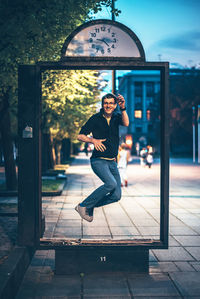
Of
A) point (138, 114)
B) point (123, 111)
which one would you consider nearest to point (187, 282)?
point (123, 111)

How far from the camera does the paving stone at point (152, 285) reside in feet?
13.3

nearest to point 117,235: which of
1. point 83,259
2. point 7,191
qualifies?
point 83,259

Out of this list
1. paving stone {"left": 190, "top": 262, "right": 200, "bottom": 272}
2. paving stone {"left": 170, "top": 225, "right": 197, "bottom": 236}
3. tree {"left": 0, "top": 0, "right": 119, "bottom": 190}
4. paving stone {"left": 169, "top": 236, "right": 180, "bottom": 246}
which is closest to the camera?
paving stone {"left": 190, "top": 262, "right": 200, "bottom": 272}

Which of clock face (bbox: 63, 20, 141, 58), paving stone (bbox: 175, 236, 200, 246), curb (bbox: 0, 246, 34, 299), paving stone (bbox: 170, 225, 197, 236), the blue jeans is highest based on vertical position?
clock face (bbox: 63, 20, 141, 58)

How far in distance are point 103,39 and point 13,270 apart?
299 cm

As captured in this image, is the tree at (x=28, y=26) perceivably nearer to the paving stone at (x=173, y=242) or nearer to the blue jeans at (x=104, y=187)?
the blue jeans at (x=104, y=187)

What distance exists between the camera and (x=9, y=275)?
3.87 m

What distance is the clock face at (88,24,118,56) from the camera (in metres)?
4.88

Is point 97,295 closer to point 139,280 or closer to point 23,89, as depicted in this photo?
point 139,280

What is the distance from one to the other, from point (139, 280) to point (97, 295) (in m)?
0.67

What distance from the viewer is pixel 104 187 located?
5.02m

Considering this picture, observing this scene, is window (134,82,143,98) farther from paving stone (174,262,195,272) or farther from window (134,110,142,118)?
paving stone (174,262,195,272)

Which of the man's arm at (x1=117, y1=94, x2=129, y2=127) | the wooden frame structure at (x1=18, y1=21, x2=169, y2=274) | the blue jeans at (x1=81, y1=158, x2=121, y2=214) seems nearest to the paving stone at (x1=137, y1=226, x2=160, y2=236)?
the blue jeans at (x1=81, y1=158, x2=121, y2=214)

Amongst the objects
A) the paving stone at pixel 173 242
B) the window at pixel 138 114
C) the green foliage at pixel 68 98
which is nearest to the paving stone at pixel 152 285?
the paving stone at pixel 173 242
